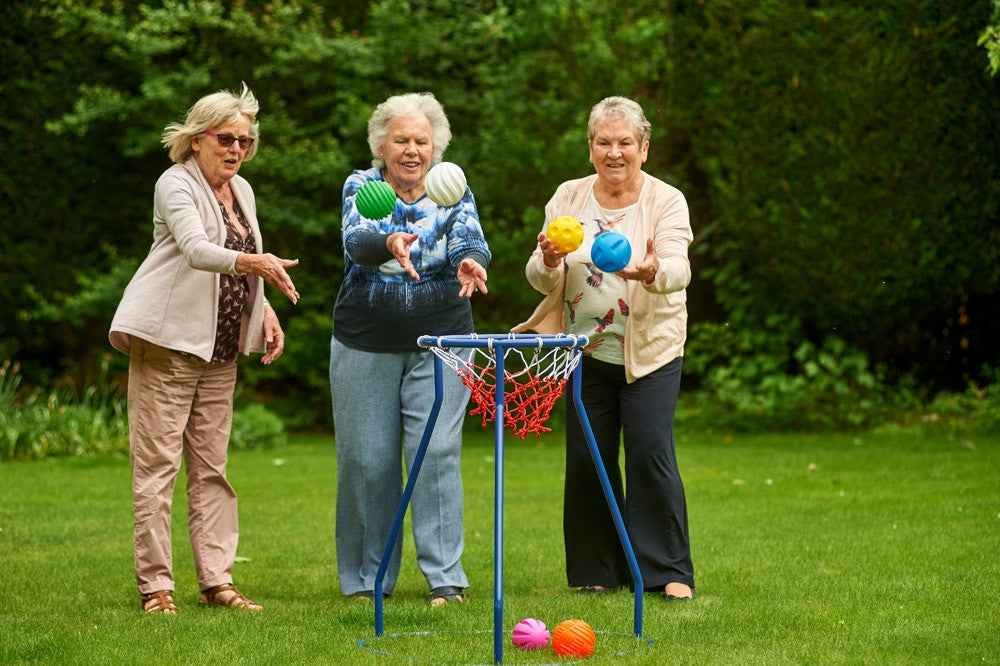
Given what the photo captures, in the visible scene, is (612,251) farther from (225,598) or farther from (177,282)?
(225,598)

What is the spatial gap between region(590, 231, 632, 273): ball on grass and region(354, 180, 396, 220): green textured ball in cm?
78

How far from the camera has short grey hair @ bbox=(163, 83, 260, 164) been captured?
4789mm

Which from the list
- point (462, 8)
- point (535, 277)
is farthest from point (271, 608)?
point (462, 8)

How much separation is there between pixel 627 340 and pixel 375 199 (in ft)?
3.82

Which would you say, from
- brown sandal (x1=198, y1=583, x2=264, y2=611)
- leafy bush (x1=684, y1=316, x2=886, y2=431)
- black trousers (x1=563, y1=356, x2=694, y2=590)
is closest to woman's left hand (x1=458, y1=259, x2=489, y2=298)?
black trousers (x1=563, y1=356, x2=694, y2=590)

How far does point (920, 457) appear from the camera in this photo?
29.1ft

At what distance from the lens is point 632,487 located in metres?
5.06

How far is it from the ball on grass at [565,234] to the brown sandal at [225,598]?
6.15 ft

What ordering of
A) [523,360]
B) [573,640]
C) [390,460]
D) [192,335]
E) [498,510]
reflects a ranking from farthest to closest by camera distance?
[390,460] → [192,335] → [523,360] → [573,640] → [498,510]

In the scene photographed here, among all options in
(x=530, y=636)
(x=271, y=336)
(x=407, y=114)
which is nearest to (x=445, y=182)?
(x=407, y=114)

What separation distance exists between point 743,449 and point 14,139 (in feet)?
22.8

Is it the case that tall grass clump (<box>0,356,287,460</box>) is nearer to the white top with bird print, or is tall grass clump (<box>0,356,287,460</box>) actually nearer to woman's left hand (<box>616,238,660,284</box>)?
the white top with bird print

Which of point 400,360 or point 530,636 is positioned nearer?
point 530,636

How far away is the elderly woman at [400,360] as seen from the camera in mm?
4879
